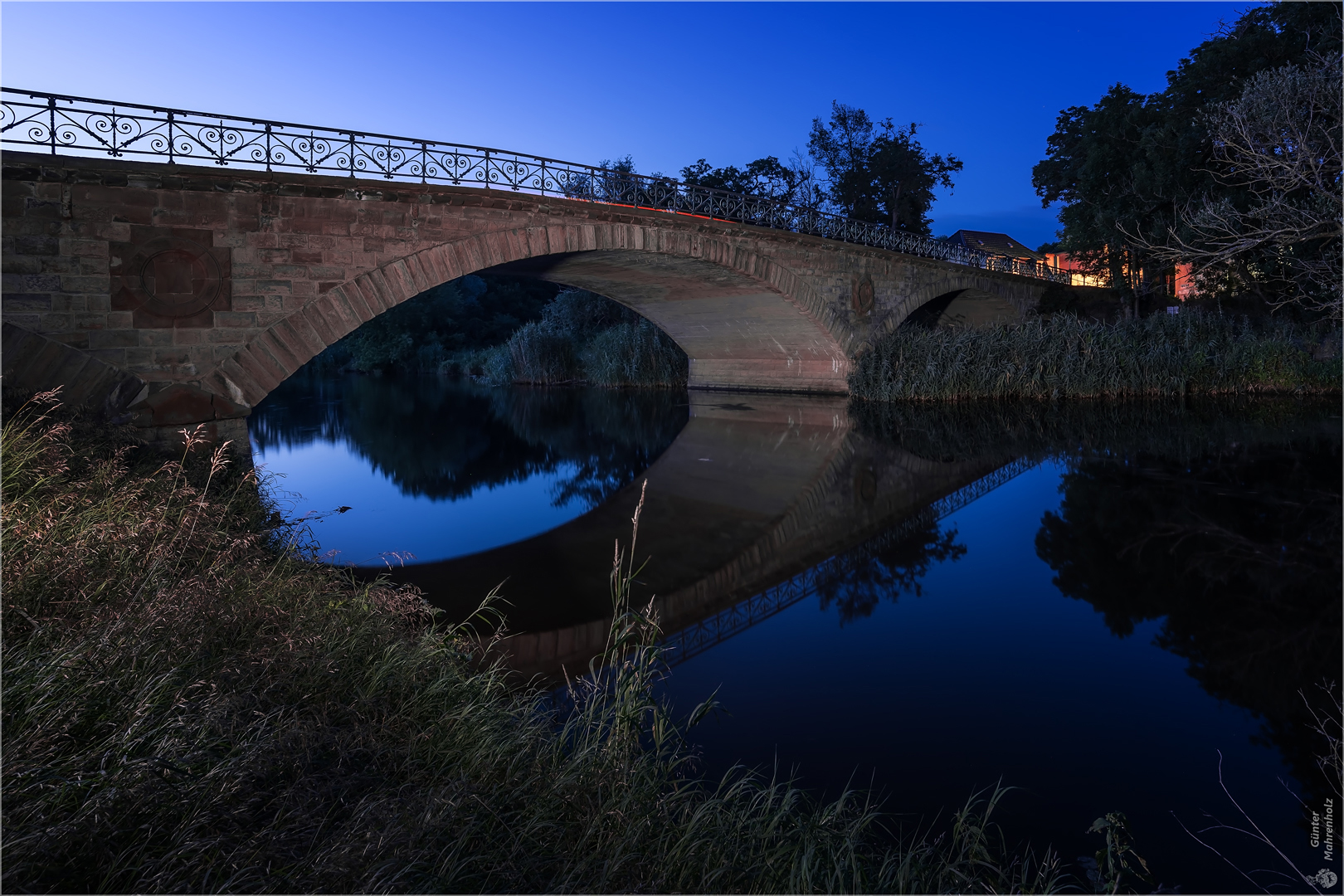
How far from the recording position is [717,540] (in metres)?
6.89

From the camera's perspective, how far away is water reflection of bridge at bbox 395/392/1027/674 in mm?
4859

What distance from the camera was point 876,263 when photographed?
20.2 meters

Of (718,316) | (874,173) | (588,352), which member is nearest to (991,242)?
(874,173)

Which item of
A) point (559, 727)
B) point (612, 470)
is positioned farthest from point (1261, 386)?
point (559, 727)

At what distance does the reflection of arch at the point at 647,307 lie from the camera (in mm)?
9711

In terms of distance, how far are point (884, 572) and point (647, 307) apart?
16089 millimetres

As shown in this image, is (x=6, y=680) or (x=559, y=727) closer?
(x=6, y=680)

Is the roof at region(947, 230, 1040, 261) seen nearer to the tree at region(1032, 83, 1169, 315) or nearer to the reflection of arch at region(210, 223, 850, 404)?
the tree at region(1032, 83, 1169, 315)

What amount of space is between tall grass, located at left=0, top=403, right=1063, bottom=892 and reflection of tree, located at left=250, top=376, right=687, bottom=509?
6.02 m

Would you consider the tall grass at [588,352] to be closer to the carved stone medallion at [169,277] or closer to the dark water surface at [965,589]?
the dark water surface at [965,589]

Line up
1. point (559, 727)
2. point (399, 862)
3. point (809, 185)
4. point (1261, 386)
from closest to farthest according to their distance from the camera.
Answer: point (399, 862) → point (559, 727) → point (1261, 386) → point (809, 185)

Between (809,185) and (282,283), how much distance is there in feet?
113

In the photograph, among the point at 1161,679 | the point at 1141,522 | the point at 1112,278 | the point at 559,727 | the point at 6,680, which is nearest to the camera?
the point at 6,680

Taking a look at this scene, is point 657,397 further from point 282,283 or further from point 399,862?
point 399,862
